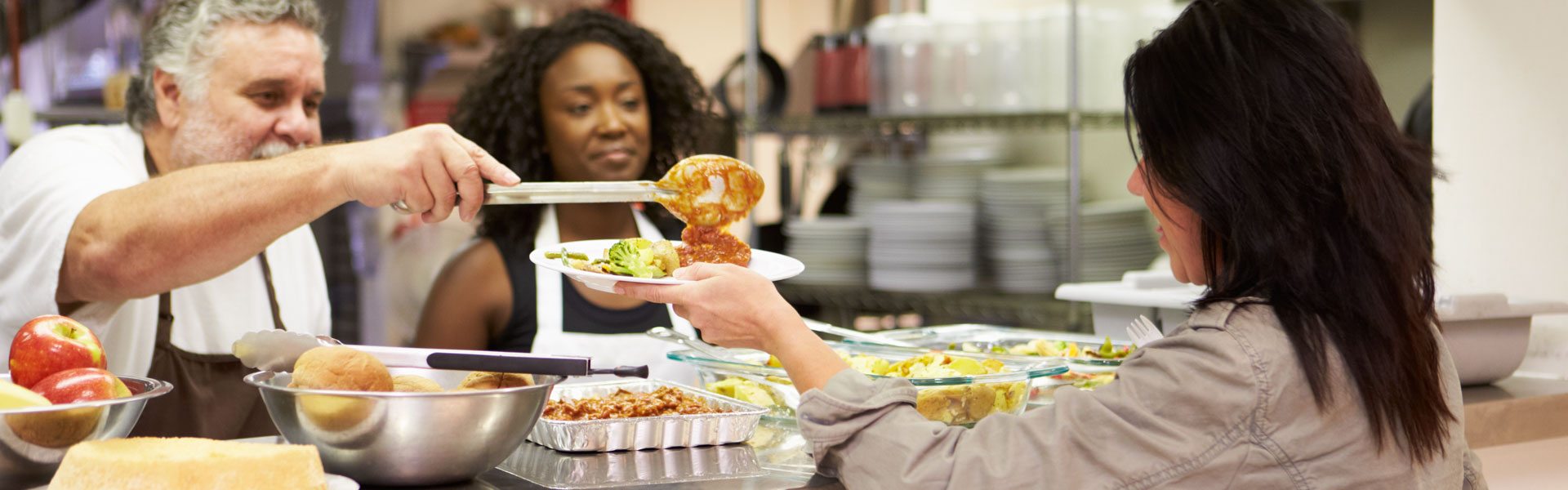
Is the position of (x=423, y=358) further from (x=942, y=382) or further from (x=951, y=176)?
(x=951, y=176)

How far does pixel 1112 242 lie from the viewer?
4.17 meters

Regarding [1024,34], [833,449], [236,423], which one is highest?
[1024,34]

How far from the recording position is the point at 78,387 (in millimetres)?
1522

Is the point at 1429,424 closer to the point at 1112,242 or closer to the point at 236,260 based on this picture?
the point at 236,260

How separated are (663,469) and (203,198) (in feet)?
3.29

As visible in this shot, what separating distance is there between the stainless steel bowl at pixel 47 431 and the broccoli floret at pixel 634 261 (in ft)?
1.92

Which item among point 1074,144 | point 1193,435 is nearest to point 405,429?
point 1193,435

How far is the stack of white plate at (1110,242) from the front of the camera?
417 cm

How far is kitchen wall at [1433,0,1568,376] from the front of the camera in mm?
2484

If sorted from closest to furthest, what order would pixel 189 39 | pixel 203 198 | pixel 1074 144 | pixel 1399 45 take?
pixel 203 198 → pixel 189 39 → pixel 1399 45 → pixel 1074 144

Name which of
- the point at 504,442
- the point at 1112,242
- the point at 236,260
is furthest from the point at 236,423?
the point at 1112,242

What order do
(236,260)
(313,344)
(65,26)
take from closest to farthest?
(313,344)
(236,260)
(65,26)

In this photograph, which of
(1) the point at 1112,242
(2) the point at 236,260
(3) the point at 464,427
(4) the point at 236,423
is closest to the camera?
(3) the point at 464,427

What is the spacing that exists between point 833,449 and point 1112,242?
2790 mm
